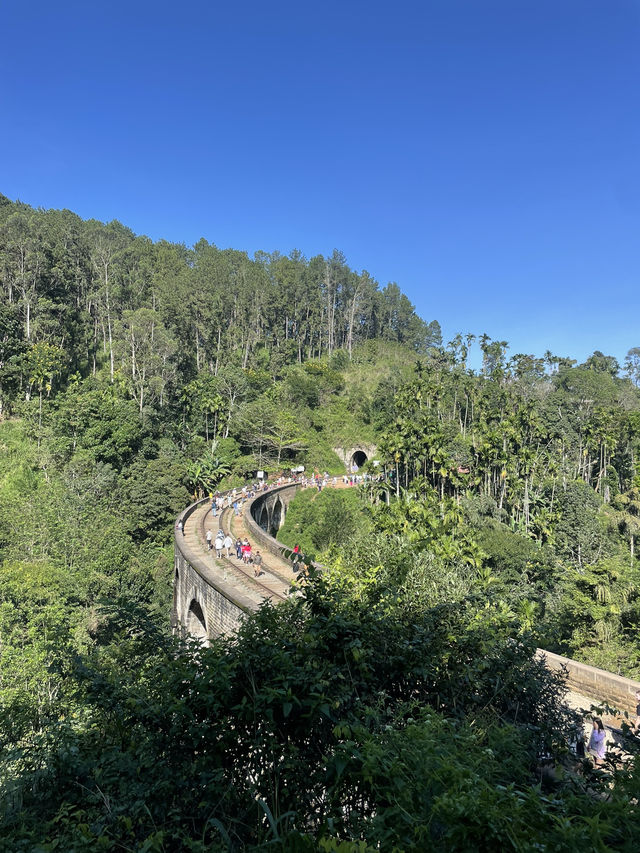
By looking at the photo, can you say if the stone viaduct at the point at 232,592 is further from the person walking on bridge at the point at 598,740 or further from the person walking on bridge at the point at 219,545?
the person walking on bridge at the point at 598,740

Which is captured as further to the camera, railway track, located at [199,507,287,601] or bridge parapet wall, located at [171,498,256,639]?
railway track, located at [199,507,287,601]

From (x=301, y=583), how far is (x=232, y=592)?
30.6 feet

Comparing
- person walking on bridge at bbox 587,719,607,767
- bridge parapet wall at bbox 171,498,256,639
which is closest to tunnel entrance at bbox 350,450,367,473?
bridge parapet wall at bbox 171,498,256,639

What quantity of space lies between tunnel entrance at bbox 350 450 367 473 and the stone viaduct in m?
26.0

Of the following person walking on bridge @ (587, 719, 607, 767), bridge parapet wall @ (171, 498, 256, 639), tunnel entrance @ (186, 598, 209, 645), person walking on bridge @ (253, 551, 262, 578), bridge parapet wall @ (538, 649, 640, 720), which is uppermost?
person walking on bridge @ (587, 719, 607, 767)

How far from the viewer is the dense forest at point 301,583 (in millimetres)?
3635

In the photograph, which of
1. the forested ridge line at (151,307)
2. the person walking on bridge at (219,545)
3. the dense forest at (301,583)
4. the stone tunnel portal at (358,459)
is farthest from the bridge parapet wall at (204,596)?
the stone tunnel portal at (358,459)

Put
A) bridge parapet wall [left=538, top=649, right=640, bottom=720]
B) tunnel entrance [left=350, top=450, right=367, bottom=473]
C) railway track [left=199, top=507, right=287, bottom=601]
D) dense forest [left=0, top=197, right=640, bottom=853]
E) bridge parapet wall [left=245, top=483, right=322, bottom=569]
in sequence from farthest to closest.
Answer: tunnel entrance [left=350, top=450, right=367, bottom=473] → bridge parapet wall [left=245, top=483, right=322, bottom=569] → railway track [left=199, top=507, right=287, bottom=601] → bridge parapet wall [left=538, top=649, right=640, bottom=720] → dense forest [left=0, top=197, right=640, bottom=853]

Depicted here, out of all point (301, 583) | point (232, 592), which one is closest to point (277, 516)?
point (232, 592)

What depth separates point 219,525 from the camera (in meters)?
25.3

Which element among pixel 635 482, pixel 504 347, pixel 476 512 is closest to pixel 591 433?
pixel 635 482

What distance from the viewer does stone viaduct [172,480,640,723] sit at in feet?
32.3

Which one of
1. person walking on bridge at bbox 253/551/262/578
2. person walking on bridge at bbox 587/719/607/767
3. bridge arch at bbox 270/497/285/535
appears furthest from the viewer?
bridge arch at bbox 270/497/285/535

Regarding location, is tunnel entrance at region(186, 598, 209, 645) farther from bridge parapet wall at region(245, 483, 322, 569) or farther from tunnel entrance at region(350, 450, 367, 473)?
tunnel entrance at region(350, 450, 367, 473)
